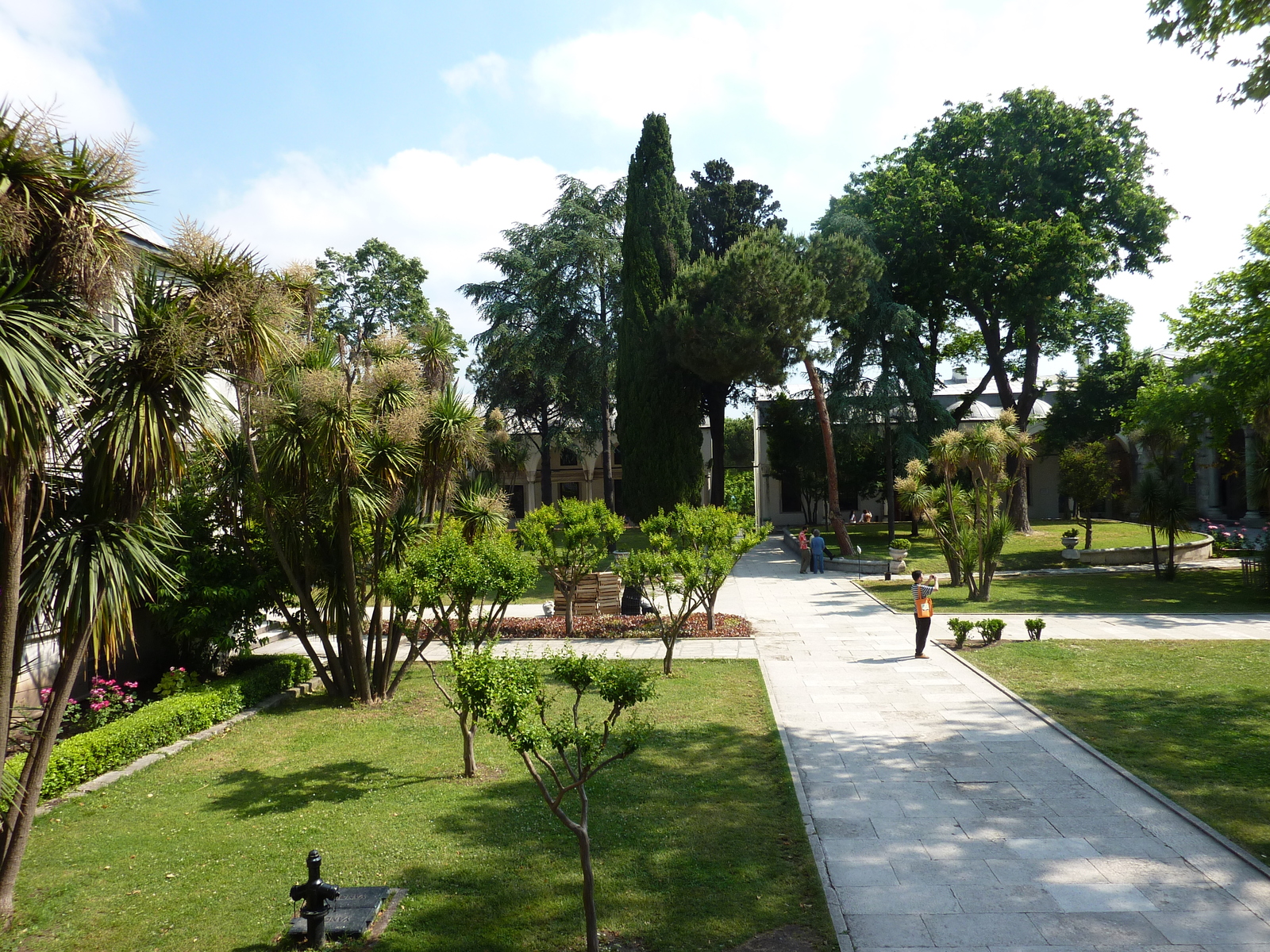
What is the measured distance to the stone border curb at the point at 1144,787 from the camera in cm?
580

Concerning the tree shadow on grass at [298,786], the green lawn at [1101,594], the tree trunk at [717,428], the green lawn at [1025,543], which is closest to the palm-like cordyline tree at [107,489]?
the tree shadow on grass at [298,786]

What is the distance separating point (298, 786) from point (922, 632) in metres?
9.57

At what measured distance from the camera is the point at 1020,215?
29.0 meters

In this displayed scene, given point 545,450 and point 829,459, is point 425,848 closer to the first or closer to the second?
point 829,459

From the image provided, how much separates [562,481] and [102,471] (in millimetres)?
40325

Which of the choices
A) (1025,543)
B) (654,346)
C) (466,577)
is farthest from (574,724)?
(1025,543)

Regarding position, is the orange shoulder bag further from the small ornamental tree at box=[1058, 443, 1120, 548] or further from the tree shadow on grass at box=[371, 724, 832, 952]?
the small ornamental tree at box=[1058, 443, 1120, 548]

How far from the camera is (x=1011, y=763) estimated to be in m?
8.02

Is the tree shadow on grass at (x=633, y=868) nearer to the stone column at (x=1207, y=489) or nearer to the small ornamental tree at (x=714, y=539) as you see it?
the small ornamental tree at (x=714, y=539)

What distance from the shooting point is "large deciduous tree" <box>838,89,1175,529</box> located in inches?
1121

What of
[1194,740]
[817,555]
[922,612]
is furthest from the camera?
[817,555]

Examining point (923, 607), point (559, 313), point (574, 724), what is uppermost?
point (559, 313)

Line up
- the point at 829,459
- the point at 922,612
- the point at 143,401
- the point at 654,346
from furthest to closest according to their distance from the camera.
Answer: the point at 654,346
the point at 829,459
the point at 922,612
the point at 143,401

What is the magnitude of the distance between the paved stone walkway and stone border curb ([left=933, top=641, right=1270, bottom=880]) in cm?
6
